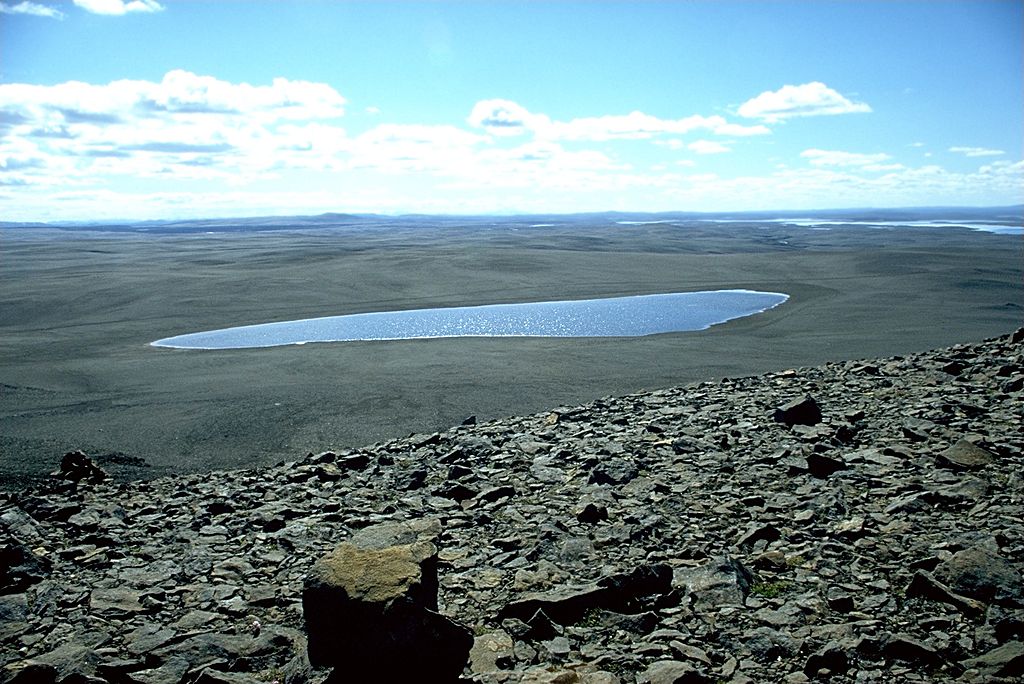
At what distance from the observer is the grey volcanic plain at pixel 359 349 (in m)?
21.0

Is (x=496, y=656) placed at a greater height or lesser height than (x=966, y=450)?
lesser

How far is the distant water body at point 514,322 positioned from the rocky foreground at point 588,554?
77.8ft

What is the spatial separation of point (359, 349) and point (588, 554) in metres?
25.6

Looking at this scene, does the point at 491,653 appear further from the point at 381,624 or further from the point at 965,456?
the point at 965,456

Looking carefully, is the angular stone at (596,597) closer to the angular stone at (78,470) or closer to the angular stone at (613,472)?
the angular stone at (613,472)

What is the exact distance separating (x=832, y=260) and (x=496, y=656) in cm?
7742

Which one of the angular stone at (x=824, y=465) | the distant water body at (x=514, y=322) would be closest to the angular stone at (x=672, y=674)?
the angular stone at (x=824, y=465)

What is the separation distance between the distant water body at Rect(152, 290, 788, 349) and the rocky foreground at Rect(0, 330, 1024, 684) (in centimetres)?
2370

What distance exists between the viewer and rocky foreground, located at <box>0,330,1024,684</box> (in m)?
7.42

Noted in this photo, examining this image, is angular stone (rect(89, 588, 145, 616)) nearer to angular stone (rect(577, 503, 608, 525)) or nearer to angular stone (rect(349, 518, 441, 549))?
angular stone (rect(349, 518, 441, 549))

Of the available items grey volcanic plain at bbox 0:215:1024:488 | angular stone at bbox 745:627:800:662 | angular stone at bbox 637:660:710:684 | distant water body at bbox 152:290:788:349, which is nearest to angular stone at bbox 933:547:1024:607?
angular stone at bbox 745:627:800:662

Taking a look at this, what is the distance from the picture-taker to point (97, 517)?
12.8 meters

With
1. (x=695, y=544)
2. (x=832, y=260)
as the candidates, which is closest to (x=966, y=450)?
(x=695, y=544)

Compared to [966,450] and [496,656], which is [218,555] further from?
[966,450]
